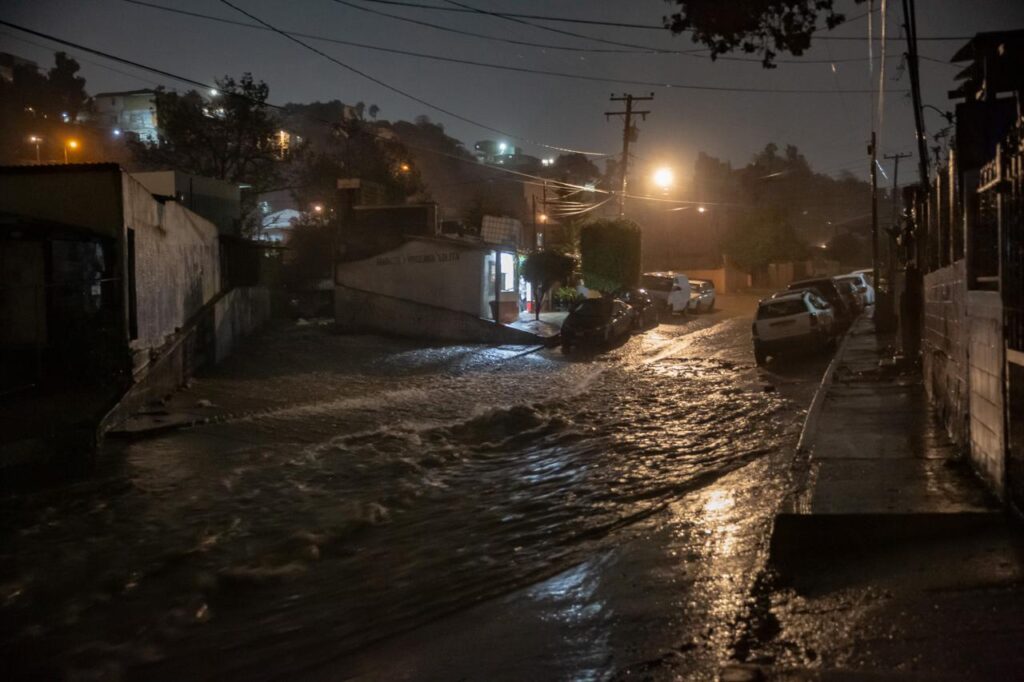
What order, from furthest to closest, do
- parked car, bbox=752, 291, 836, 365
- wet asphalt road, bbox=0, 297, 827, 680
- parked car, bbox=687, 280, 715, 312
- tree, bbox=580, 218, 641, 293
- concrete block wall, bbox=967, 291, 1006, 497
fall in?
parked car, bbox=687, 280, 715, 312
tree, bbox=580, 218, 641, 293
parked car, bbox=752, 291, 836, 365
concrete block wall, bbox=967, 291, 1006, 497
wet asphalt road, bbox=0, 297, 827, 680

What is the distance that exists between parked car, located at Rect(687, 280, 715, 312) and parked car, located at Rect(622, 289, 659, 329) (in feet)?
16.7

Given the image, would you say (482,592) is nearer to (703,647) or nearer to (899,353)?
(703,647)

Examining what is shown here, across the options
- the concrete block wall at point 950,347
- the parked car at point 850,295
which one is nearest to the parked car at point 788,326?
the parked car at point 850,295

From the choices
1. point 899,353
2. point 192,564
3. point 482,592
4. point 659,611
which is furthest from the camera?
point 899,353

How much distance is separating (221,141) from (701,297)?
21.7 m

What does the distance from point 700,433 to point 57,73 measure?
5820cm

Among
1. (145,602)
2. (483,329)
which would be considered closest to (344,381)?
(483,329)

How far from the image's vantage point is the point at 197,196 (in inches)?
1148

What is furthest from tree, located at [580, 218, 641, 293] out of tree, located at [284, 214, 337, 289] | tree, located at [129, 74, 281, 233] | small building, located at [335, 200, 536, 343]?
tree, located at [129, 74, 281, 233]

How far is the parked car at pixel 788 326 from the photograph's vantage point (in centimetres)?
2095

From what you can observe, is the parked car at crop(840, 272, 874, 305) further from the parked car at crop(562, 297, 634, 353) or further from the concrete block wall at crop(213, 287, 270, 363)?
the concrete block wall at crop(213, 287, 270, 363)

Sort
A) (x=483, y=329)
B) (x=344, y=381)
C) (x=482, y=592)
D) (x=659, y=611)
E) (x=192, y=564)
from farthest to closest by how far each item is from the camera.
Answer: (x=483, y=329), (x=344, y=381), (x=192, y=564), (x=482, y=592), (x=659, y=611)

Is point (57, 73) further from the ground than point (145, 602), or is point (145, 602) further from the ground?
point (57, 73)

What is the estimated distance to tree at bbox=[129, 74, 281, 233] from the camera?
35.8 m
